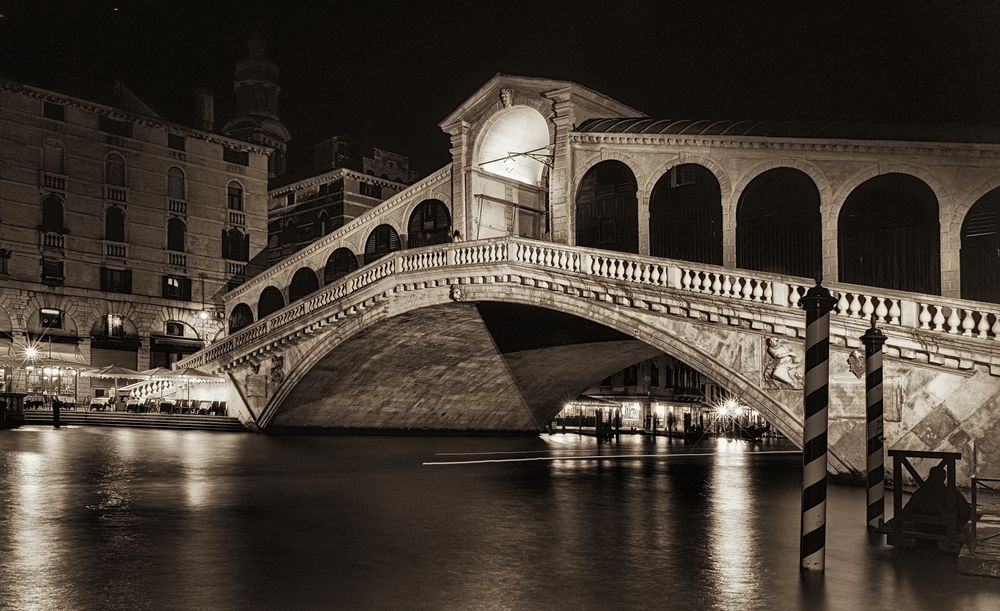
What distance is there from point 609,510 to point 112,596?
6.58 meters

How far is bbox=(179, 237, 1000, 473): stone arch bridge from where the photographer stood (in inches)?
597

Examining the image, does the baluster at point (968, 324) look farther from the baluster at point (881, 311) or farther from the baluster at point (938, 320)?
the baluster at point (881, 311)

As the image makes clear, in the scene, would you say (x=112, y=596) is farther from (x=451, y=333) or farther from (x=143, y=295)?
(x=143, y=295)

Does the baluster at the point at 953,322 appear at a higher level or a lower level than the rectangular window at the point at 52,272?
lower

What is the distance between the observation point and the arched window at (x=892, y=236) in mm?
19812

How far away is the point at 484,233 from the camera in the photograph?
2875 centimetres

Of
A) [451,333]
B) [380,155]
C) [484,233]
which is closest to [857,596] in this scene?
[451,333]

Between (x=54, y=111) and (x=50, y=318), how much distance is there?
9.23m

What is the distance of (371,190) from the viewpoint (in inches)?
2167

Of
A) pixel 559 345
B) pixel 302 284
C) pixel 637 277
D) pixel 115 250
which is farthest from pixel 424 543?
pixel 115 250

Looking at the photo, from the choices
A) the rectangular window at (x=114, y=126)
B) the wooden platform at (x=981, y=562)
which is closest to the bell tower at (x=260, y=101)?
the rectangular window at (x=114, y=126)

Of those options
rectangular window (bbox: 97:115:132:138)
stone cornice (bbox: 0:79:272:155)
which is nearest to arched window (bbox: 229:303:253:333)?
rectangular window (bbox: 97:115:132:138)

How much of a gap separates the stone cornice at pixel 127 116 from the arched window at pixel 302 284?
12.9m

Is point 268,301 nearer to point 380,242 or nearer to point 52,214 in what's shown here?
point 380,242
